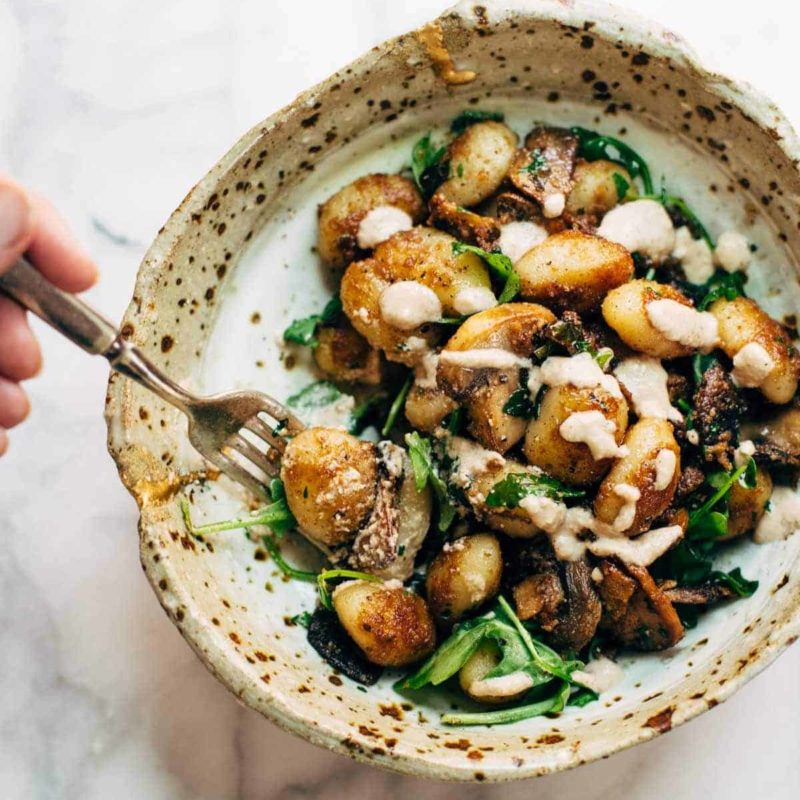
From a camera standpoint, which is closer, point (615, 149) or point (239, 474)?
point (239, 474)

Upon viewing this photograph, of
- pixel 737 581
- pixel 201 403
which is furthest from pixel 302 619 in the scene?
pixel 737 581

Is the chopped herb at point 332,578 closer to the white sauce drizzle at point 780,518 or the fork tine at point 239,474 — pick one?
the fork tine at point 239,474

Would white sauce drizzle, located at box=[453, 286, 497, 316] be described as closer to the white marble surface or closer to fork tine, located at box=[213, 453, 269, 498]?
fork tine, located at box=[213, 453, 269, 498]

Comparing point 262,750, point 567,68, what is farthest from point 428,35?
point 262,750

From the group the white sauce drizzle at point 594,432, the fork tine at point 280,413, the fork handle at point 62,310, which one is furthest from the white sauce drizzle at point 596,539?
the fork handle at point 62,310

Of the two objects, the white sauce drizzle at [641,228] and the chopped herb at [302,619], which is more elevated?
the white sauce drizzle at [641,228]

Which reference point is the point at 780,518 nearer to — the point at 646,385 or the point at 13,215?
the point at 646,385
